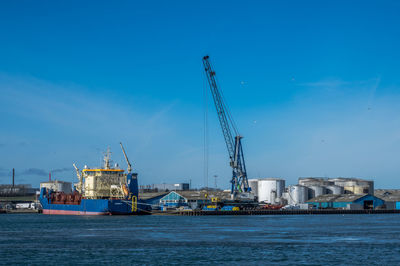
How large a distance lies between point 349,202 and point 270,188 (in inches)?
1082

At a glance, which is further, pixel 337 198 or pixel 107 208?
pixel 337 198

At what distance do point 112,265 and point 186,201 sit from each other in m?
128

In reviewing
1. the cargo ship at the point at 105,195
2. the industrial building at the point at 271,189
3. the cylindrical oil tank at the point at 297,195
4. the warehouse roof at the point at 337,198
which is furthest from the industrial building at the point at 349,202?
the cargo ship at the point at 105,195

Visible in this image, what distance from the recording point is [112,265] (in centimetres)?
4000

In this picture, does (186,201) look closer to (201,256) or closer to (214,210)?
(214,210)

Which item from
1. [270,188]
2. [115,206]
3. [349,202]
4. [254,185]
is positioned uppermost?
[254,185]

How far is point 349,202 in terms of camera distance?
527 feet

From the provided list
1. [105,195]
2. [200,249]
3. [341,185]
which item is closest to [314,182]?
[341,185]

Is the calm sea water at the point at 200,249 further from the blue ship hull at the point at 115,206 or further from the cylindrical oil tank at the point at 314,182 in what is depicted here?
the cylindrical oil tank at the point at 314,182

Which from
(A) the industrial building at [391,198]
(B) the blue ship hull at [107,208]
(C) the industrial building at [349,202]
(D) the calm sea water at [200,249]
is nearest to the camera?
(D) the calm sea water at [200,249]

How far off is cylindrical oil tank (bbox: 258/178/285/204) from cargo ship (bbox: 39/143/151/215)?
60111mm

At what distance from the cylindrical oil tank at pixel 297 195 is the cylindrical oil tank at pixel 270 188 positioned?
3.81 m

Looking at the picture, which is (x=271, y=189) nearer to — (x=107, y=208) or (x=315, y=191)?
(x=315, y=191)

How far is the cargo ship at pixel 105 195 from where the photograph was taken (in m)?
116
